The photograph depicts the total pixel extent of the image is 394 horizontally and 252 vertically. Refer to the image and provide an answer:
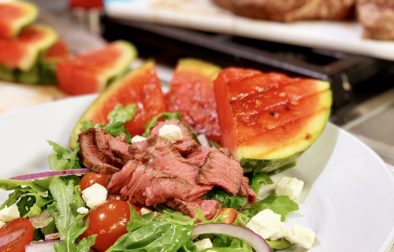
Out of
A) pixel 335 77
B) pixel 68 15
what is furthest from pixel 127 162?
pixel 68 15

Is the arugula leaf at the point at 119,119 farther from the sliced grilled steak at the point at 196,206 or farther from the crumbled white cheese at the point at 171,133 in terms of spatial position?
the sliced grilled steak at the point at 196,206

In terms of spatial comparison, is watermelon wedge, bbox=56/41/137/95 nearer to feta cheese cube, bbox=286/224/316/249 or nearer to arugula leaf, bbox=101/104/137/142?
arugula leaf, bbox=101/104/137/142

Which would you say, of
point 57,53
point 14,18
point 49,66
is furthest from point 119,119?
point 14,18

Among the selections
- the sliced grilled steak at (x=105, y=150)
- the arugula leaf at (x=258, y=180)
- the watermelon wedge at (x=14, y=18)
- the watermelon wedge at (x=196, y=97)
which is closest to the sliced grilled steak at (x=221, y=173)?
the arugula leaf at (x=258, y=180)

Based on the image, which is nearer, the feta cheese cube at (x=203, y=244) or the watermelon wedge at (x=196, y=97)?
the feta cheese cube at (x=203, y=244)

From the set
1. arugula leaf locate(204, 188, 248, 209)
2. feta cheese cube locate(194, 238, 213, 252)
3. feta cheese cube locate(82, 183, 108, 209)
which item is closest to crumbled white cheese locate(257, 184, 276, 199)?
arugula leaf locate(204, 188, 248, 209)

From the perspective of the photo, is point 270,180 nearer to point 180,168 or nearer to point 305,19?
point 180,168
